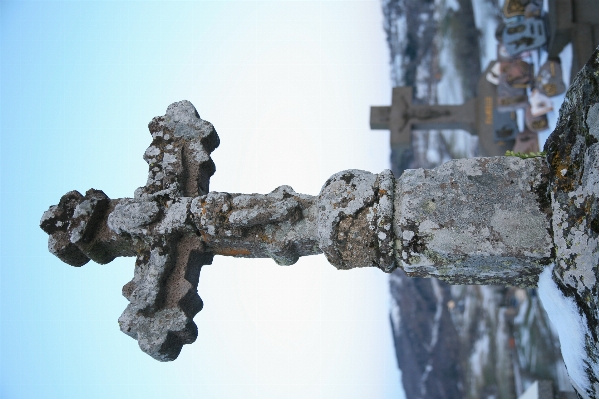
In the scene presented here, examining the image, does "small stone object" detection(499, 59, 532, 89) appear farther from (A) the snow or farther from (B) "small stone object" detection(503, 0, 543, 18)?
(A) the snow

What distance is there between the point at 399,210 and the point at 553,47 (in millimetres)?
7379

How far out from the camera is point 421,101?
18.6 meters

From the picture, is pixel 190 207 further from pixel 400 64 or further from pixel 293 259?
pixel 400 64

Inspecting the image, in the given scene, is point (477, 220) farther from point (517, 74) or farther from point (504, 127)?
point (517, 74)

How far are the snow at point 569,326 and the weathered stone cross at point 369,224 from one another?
0.01 meters

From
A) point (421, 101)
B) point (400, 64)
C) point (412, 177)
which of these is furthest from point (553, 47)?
point (400, 64)

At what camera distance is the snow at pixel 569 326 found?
8.15ft

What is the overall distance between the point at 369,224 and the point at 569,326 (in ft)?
3.81

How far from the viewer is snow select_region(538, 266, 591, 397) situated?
8.15 ft

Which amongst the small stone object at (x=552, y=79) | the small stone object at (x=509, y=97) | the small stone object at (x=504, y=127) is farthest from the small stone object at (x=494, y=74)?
the small stone object at (x=552, y=79)

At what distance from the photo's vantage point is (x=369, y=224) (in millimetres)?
2887

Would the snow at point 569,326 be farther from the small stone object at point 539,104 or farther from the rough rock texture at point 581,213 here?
the small stone object at point 539,104

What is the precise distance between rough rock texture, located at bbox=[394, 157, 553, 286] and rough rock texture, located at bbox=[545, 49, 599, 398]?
120 mm

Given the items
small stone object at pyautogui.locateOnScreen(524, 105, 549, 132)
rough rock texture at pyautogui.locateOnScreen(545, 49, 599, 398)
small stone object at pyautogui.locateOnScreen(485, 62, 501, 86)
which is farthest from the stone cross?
rough rock texture at pyautogui.locateOnScreen(545, 49, 599, 398)
